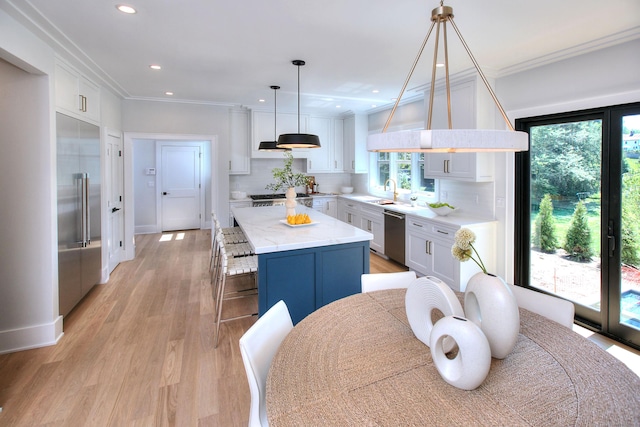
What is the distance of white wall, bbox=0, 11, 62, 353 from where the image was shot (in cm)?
258

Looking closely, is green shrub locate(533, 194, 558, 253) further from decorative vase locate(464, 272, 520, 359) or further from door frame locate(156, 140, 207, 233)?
door frame locate(156, 140, 207, 233)

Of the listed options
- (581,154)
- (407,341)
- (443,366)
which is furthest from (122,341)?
(581,154)

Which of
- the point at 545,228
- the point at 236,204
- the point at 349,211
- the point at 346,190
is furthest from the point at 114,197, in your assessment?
the point at 545,228

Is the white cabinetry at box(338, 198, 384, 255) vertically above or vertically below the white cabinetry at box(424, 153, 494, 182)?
below

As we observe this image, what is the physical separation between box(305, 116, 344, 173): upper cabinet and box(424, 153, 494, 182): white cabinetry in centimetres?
276

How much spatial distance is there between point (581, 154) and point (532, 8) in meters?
1.55

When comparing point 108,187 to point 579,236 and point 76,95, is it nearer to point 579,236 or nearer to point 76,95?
point 76,95

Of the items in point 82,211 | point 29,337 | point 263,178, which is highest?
point 263,178

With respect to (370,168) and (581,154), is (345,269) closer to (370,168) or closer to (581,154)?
(581,154)

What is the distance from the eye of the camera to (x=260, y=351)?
1406 mm

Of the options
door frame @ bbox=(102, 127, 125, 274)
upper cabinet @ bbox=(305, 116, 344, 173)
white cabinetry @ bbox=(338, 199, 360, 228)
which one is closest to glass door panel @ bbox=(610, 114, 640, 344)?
white cabinetry @ bbox=(338, 199, 360, 228)

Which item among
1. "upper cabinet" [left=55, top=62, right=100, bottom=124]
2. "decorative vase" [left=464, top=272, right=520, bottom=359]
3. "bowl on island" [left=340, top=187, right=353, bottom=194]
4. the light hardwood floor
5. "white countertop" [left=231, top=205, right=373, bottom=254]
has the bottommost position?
the light hardwood floor

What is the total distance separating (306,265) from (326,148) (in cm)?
435

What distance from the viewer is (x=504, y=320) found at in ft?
3.94
